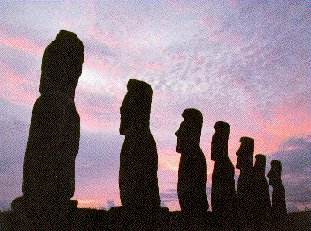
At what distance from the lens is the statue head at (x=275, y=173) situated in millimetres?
27016

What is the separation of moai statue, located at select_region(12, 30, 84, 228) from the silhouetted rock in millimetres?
1983

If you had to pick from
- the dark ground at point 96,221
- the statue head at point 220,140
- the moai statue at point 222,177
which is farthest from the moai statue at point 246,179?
the dark ground at point 96,221

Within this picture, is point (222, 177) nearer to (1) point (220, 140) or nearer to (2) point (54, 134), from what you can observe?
(1) point (220, 140)

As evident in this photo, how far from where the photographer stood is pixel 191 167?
50.7ft

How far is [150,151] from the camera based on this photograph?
11477 mm

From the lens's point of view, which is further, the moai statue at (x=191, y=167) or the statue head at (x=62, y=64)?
the moai statue at (x=191, y=167)

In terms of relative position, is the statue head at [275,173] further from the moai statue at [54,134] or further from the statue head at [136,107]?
the moai statue at [54,134]

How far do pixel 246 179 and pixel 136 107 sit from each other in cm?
1289

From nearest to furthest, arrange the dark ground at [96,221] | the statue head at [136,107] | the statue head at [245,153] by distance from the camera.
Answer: the dark ground at [96,221] < the statue head at [136,107] < the statue head at [245,153]

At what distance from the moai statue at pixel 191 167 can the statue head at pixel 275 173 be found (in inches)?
494

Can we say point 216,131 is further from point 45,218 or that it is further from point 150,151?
point 45,218

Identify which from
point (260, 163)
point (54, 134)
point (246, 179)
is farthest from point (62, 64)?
point (260, 163)

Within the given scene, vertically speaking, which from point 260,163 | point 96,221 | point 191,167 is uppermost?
point 260,163

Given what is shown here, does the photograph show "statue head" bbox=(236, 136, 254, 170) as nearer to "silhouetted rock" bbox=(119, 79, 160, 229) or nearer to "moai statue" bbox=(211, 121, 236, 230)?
"moai statue" bbox=(211, 121, 236, 230)
